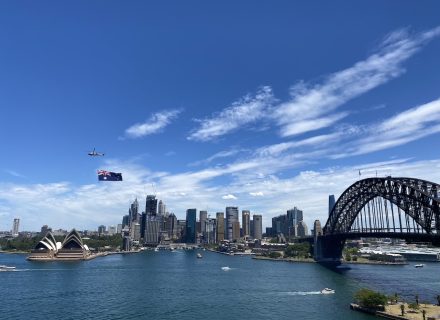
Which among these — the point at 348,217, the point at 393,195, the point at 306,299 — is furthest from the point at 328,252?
the point at 306,299

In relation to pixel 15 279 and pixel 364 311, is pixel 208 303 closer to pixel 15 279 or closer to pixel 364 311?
pixel 364 311

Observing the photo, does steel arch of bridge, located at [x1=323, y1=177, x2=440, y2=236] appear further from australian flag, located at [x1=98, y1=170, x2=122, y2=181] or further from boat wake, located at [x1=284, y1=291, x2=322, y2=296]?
australian flag, located at [x1=98, y1=170, x2=122, y2=181]

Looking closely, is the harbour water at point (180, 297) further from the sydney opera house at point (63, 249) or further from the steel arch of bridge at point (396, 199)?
the sydney opera house at point (63, 249)

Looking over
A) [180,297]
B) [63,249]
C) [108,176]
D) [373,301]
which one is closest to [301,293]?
[373,301]

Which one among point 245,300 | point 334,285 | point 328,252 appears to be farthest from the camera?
point 328,252

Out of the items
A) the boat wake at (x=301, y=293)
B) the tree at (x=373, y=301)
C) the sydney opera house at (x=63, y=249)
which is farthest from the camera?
the sydney opera house at (x=63, y=249)

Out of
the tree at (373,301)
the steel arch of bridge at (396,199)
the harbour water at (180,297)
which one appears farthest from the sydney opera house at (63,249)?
the tree at (373,301)
